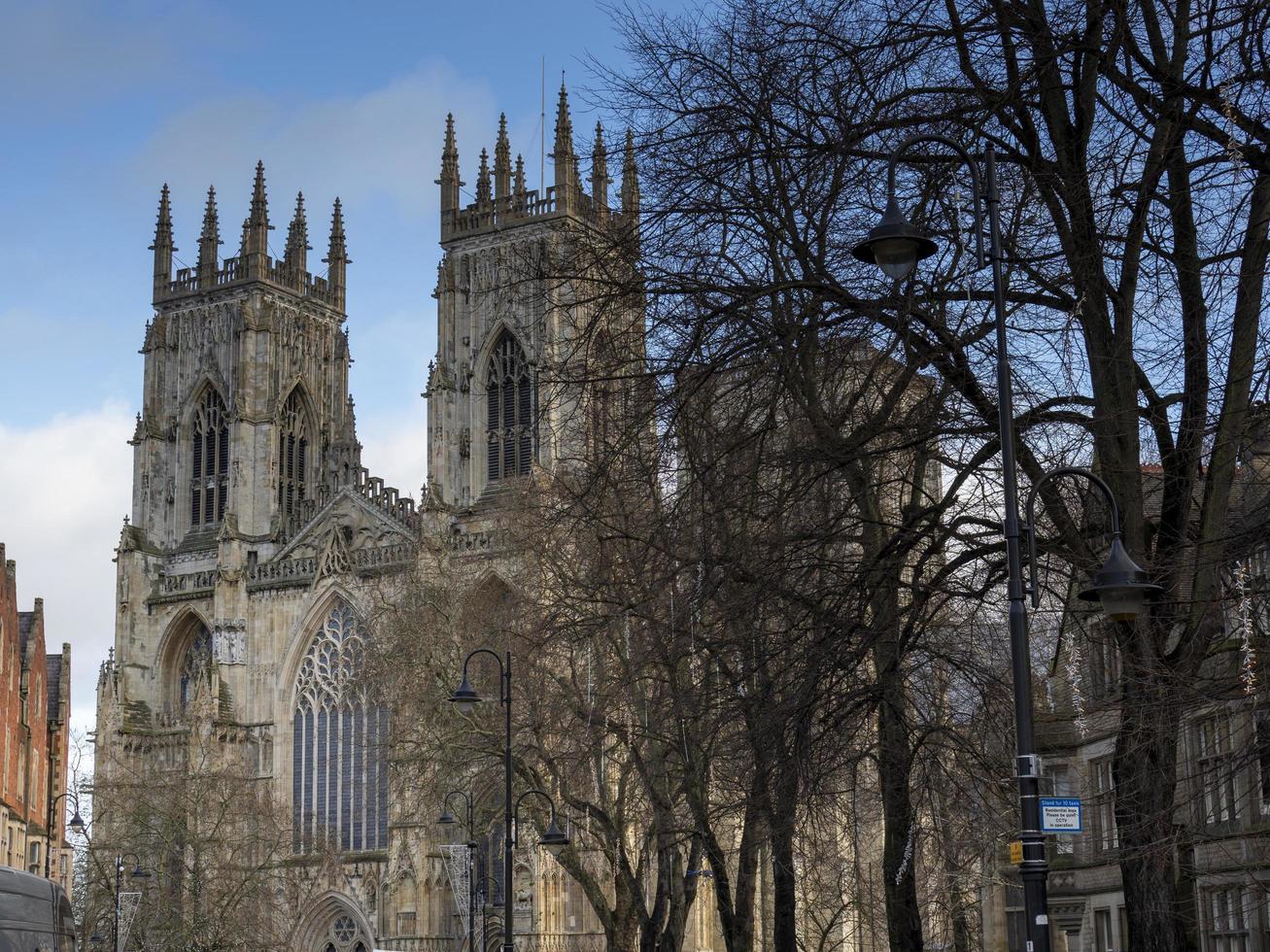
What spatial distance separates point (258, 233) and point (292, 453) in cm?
803

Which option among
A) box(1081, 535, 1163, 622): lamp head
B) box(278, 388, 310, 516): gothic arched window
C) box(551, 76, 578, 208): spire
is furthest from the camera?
box(278, 388, 310, 516): gothic arched window

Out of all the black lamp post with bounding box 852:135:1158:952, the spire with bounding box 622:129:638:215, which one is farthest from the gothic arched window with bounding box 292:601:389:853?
the black lamp post with bounding box 852:135:1158:952

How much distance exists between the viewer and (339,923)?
59.2 metres

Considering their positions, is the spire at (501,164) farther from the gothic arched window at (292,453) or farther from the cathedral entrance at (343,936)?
the cathedral entrance at (343,936)

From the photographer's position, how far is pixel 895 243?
11461 mm

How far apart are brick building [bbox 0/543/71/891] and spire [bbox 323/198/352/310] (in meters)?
16.2

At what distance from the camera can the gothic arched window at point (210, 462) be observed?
67188 millimetres

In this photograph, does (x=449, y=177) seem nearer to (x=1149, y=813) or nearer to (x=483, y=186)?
(x=483, y=186)

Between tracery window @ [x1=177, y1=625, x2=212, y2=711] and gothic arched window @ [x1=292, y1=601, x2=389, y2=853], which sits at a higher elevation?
tracery window @ [x1=177, y1=625, x2=212, y2=711]

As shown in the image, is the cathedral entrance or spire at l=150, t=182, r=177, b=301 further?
spire at l=150, t=182, r=177, b=301

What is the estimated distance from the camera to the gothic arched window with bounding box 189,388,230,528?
67188mm

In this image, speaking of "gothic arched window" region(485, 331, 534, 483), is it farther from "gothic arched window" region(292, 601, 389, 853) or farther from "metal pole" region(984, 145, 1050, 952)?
"metal pole" region(984, 145, 1050, 952)

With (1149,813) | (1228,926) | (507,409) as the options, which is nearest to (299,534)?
(507,409)

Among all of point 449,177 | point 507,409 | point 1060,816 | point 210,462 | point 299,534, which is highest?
point 449,177
